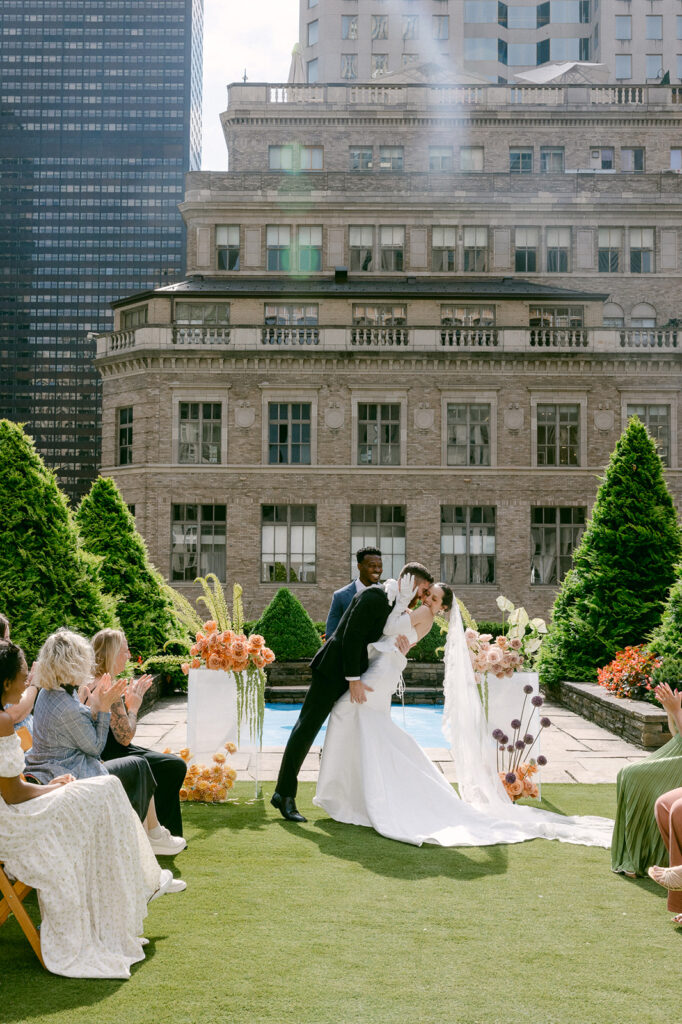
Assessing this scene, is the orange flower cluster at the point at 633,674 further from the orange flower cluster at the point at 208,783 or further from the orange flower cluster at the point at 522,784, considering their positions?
the orange flower cluster at the point at 208,783

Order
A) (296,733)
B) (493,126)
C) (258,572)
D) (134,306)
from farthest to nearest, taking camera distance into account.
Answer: (493,126) < (134,306) < (258,572) < (296,733)

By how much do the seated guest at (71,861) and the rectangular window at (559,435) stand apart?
95.1 feet

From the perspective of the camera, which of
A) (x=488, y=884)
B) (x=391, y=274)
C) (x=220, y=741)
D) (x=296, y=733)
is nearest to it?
(x=488, y=884)

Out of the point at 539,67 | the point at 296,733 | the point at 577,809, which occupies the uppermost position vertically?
the point at 539,67

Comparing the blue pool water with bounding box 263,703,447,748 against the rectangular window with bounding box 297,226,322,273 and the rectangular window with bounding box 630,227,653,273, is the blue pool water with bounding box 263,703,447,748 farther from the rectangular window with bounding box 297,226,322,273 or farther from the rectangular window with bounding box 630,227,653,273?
the rectangular window with bounding box 630,227,653,273

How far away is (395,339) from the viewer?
32.6 meters

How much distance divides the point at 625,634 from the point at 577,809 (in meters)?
7.54

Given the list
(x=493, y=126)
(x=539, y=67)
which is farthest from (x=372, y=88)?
(x=539, y=67)

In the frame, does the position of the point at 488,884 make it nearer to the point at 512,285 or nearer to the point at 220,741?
the point at 220,741

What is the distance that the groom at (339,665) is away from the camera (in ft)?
Result: 27.0

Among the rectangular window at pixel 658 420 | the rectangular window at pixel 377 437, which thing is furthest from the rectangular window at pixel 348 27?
the rectangular window at pixel 658 420

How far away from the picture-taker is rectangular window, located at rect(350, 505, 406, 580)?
32.2 metres

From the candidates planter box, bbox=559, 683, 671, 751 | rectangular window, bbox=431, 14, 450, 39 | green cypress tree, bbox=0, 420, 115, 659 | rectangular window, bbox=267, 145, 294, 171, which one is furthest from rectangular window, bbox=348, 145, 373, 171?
green cypress tree, bbox=0, 420, 115, 659

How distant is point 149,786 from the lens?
6594mm
